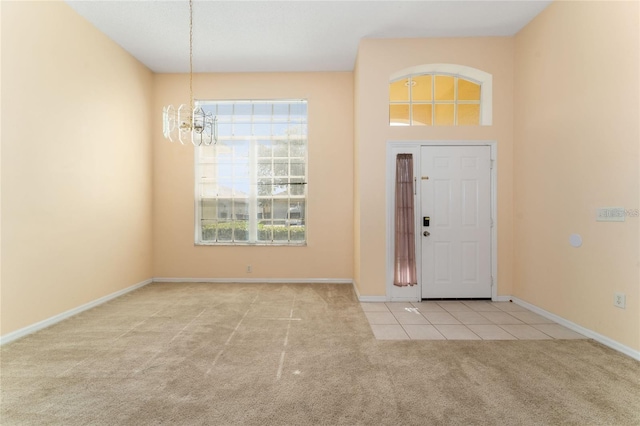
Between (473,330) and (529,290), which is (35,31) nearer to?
(473,330)

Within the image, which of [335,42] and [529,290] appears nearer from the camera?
[529,290]

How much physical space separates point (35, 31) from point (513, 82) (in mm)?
5570

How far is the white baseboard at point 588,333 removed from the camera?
271 cm

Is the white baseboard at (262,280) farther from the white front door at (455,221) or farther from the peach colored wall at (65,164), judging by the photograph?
the white front door at (455,221)

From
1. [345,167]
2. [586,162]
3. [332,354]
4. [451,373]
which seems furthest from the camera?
[345,167]

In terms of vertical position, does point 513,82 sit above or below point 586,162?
above

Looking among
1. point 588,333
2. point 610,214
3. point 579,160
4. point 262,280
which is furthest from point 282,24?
point 588,333

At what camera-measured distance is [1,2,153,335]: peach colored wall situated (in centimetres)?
304

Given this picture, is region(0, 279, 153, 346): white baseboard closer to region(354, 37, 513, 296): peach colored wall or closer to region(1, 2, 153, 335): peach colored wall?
region(1, 2, 153, 335): peach colored wall

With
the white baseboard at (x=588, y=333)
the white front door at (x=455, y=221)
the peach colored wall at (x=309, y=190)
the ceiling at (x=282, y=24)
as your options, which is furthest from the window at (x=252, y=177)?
the white baseboard at (x=588, y=333)

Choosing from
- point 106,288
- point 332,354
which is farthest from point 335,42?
point 106,288

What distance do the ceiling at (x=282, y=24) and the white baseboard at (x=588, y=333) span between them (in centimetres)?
350

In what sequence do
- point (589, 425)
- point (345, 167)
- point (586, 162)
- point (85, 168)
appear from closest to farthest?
1. point (589, 425)
2. point (586, 162)
3. point (85, 168)
4. point (345, 167)

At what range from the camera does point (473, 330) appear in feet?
10.8
